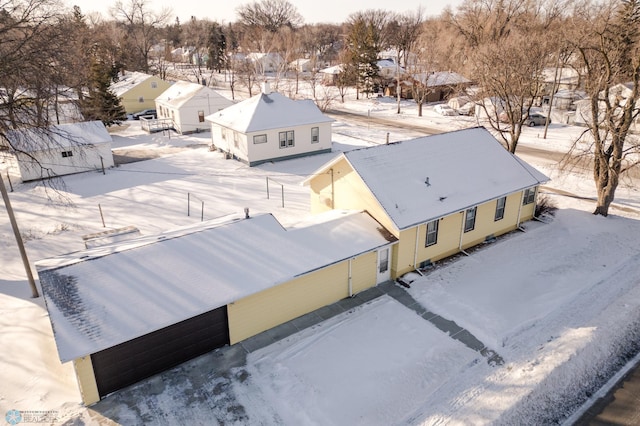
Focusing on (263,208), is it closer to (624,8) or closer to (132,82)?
(624,8)

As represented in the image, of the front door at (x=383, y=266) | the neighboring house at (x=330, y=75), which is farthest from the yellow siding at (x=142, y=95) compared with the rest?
the front door at (x=383, y=266)

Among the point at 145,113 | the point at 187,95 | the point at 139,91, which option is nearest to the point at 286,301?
the point at 187,95

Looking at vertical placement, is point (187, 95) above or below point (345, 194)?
above

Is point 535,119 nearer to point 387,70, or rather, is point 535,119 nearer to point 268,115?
point 268,115

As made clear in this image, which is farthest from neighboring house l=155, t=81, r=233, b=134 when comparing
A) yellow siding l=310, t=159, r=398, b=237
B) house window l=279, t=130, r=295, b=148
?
yellow siding l=310, t=159, r=398, b=237

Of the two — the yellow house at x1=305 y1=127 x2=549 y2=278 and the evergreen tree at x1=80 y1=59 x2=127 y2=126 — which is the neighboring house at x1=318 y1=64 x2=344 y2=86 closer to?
the evergreen tree at x1=80 y1=59 x2=127 y2=126

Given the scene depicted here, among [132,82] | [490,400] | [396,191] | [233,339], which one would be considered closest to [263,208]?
[396,191]

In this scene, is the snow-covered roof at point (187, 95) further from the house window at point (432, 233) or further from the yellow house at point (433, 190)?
the house window at point (432, 233)
